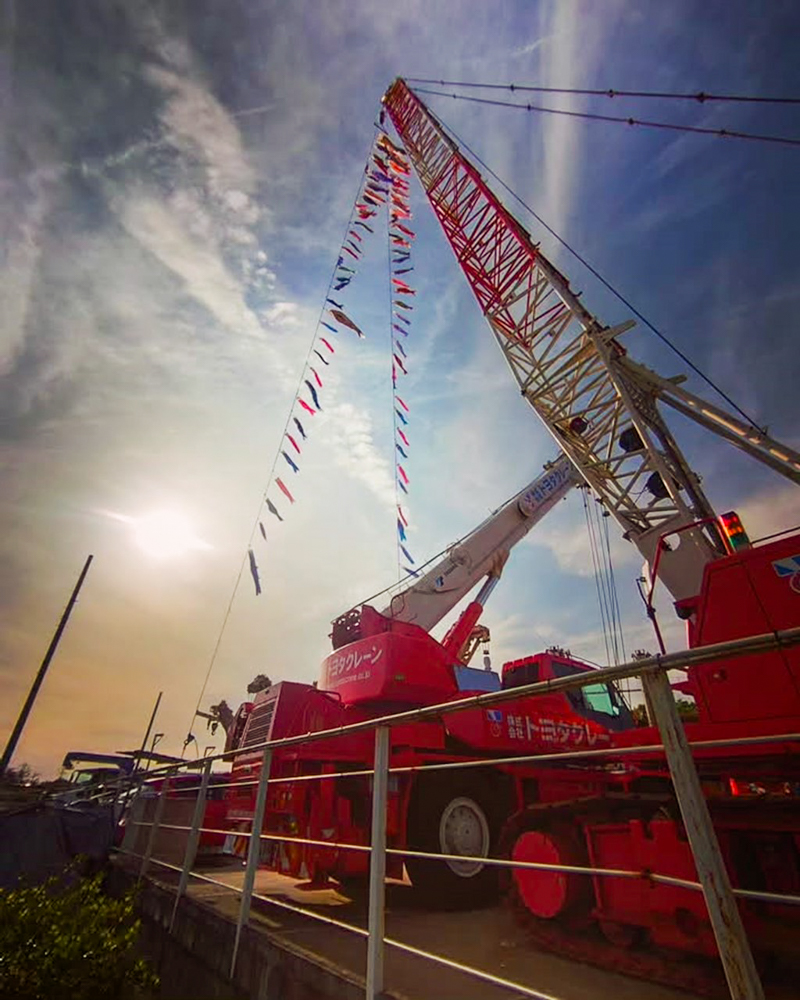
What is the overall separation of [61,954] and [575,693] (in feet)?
23.5

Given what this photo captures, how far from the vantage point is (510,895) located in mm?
4828

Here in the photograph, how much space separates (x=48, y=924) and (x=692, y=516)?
9.10m

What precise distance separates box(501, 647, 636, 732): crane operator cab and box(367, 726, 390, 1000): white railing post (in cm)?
561

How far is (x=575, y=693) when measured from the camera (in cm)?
827

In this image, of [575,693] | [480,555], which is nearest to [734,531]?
[575,693]

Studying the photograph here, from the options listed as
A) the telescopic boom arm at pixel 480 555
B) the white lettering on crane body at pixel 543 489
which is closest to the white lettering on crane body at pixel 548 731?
the telescopic boom arm at pixel 480 555

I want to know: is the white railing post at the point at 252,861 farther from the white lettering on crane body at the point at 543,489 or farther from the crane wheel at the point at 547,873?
the white lettering on crane body at the point at 543,489

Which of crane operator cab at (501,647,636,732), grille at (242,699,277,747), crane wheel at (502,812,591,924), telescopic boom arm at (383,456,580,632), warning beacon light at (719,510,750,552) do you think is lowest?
crane wheel at (502,812,591,924)

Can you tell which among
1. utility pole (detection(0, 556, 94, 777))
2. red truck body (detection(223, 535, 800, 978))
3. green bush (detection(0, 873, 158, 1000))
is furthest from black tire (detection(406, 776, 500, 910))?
utility pole (detection(0, 556, 94, 777))

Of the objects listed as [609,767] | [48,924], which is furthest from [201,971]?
[609,767]

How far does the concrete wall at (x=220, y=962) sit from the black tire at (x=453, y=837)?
8.06ft

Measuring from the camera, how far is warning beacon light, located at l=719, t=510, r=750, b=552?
235 inches

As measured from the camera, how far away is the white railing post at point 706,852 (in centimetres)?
153

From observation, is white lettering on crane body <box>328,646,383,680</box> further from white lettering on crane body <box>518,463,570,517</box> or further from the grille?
white lettering on crane body <box>518,463,570,517</box>
